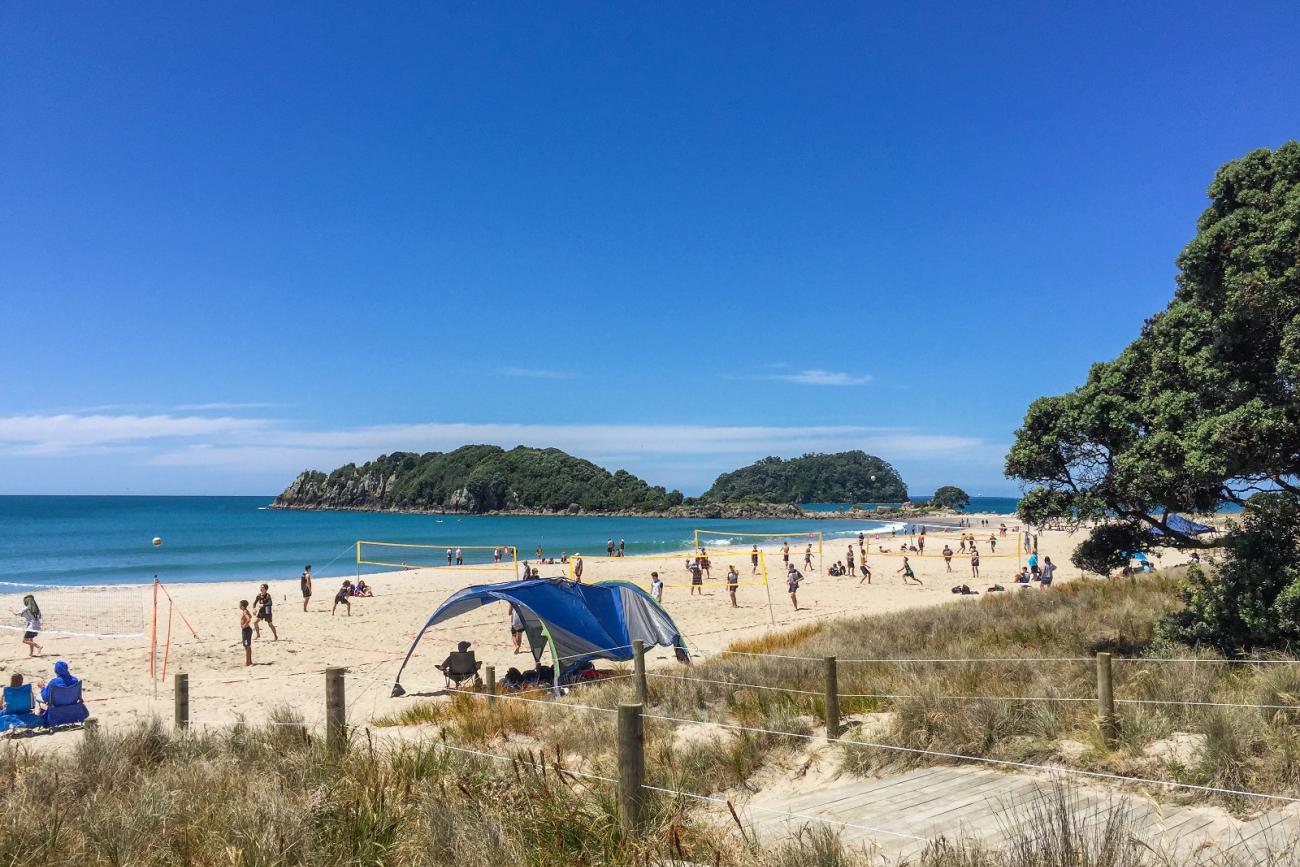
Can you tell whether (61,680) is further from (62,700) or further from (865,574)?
(865,574)

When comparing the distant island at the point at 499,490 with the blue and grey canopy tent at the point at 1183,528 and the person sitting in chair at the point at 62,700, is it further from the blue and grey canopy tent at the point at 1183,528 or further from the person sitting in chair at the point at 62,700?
the person sitting in chair at the point at 62,700

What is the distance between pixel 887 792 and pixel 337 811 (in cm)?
427

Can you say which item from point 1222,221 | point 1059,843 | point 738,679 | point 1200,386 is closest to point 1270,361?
point 1200,386

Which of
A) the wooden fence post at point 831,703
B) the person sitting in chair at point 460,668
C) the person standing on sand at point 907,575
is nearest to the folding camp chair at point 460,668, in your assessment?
the person sitting in chair at point 460,668

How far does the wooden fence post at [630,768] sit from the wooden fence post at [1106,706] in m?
4.48

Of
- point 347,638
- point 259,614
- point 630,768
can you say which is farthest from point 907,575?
point 630,768

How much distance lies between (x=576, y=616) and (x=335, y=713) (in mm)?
7329

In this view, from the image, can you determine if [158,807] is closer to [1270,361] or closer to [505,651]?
[1270,361]

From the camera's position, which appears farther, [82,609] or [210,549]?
[210,549]

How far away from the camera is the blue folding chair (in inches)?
453

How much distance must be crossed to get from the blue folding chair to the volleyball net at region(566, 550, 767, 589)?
74.6 ft

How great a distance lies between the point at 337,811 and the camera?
5.34 metres

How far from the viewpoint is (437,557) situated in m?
55.2

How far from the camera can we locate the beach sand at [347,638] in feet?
47.6
